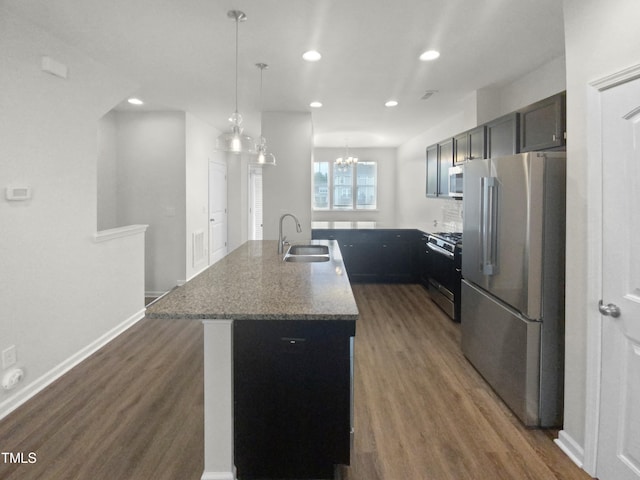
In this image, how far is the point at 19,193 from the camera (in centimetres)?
262

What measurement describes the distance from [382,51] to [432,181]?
2.80 metres

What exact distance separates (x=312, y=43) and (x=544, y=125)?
1834mm

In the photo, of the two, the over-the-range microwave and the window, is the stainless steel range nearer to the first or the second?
the over-the-range microwave

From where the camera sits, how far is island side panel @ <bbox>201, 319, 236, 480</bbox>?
180 centimetres

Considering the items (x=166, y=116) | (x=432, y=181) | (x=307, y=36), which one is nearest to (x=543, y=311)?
(x=307, y=36)

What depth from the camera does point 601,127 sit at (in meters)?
1.88

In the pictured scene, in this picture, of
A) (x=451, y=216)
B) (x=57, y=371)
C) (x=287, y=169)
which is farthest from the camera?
(x=451, y=216)

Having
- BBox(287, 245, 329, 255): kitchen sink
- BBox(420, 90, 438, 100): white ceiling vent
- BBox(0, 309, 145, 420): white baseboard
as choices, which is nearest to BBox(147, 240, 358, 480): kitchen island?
BBox(0, 309, 145, 420): white baseboard

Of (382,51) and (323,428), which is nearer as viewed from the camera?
(323,428)

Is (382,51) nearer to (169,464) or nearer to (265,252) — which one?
(265,252)

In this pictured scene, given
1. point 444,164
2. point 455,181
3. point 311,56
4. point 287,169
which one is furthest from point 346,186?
point 311,56

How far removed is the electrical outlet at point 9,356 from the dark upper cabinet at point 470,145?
13.6 ft

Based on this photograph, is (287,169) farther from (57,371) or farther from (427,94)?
(57,371)

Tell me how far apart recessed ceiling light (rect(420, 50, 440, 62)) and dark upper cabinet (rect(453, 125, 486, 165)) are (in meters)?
0.94
